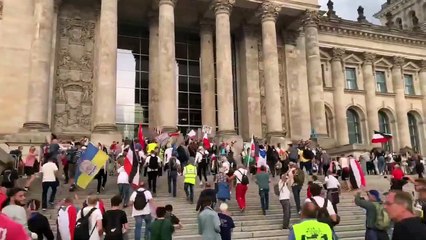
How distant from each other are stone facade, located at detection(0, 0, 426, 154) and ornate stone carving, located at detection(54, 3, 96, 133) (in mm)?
59

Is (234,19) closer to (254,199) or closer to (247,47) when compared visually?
(247,47)

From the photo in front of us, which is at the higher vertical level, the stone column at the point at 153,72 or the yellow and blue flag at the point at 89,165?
the stone column at the point at 153,72

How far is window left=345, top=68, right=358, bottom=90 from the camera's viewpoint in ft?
126

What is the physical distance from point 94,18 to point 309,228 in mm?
24791

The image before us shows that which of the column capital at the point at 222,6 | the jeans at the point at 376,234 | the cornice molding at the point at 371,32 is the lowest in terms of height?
the jeans at the point at 376,234

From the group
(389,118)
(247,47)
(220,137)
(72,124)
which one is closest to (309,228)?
(220,137)

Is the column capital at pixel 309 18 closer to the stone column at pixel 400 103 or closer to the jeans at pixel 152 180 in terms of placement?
the stone column at pixel 400 103

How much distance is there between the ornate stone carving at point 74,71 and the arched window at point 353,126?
23415 millimetres

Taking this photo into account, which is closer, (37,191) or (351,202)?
(37,191)

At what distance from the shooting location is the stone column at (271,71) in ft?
86.5

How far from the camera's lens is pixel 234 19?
97.8ft

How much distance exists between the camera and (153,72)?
87.4 feet

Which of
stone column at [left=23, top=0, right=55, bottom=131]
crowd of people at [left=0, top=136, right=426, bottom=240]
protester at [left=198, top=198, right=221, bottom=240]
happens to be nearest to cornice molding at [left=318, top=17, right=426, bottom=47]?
crowd of people at [left=0, top=136, right=426, bottom=240]

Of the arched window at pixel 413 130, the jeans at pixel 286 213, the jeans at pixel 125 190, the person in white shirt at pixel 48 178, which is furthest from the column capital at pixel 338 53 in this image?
the person in white shirt at pixel 48 178
